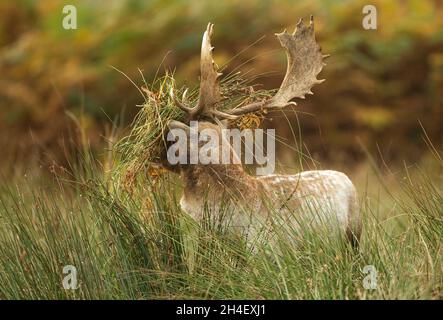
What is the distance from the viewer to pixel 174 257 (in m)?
4.41

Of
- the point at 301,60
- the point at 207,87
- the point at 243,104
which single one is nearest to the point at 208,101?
the point at 207,87

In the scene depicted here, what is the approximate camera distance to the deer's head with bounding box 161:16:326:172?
4.62 metres

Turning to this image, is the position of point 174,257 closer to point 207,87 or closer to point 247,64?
point 207,87

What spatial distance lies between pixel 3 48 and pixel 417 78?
235 inches

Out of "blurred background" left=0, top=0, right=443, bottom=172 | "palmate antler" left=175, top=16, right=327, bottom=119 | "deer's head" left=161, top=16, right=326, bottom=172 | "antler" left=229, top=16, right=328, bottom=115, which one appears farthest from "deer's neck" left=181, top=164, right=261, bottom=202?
"blurred background" left=0, top=0, right=443, bottom=172

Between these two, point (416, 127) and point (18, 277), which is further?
point (416, 127)

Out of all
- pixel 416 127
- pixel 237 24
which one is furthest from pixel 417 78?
pixel 237 24

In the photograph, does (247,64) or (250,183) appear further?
(247,64)

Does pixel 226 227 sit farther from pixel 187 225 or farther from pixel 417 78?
pixel 417 78

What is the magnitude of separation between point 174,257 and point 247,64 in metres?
7.67

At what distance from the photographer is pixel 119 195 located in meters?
4.70

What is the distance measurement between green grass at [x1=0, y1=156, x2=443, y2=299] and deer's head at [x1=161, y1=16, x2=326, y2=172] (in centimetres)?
35

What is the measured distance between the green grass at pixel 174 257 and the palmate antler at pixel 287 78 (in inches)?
17.2

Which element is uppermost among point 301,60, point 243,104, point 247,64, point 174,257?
point 247,64
